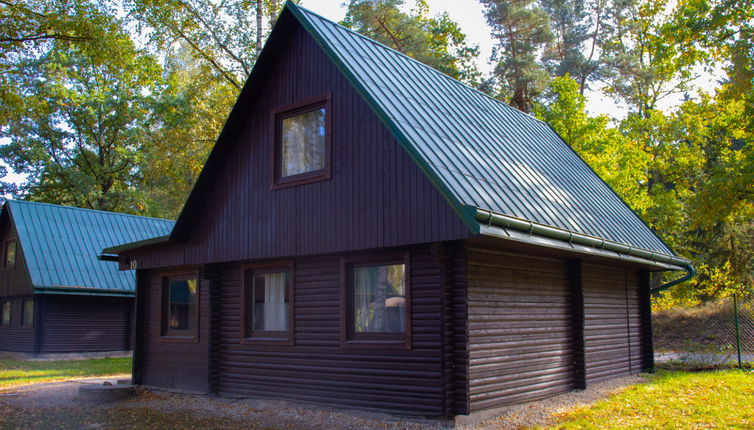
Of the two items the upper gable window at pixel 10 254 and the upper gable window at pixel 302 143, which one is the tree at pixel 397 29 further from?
the upper gable window at pixel 302 143

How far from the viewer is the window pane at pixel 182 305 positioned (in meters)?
13.7

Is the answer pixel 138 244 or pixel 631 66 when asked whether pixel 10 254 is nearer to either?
pixel 138 244

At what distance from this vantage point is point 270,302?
11.8 meters

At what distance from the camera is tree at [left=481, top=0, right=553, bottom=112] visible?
3291 cm

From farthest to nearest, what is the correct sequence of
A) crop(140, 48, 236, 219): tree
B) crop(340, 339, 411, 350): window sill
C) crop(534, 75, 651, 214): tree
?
crop(140, 48, 236, 219): tree, crop(534, 75, 651, 214): tree, crop(340, 339, 411, 350): window sill

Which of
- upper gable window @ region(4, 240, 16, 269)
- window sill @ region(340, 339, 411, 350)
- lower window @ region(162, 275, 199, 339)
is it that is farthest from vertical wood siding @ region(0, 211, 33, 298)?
window sill @ region(340, 339, 411, 350)

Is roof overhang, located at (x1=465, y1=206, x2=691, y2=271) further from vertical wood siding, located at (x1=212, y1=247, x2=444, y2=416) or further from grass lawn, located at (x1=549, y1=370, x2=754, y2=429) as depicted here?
grass lawn, located at (x1=549, y1=370, x2=754, y2=429)

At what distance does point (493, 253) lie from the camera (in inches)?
382

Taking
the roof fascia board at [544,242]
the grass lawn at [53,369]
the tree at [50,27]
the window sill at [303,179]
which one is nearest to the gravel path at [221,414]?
the roof fascia board at [544,242]

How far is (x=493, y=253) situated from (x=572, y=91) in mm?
13859

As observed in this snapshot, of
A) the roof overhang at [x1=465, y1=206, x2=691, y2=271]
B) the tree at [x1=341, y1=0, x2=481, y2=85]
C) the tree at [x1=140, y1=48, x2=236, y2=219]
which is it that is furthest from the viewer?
the tree at [x1=341, y1=0, x2=481, y2=85]

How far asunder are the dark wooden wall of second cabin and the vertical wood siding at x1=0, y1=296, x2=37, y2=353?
12.6 m

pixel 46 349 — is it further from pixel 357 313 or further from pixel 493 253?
pixel 493 253

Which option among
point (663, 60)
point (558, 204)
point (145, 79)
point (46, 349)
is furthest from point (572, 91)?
point (46, 349)
